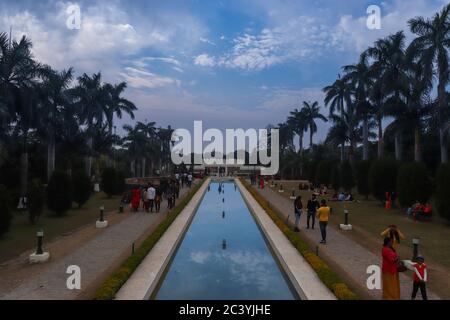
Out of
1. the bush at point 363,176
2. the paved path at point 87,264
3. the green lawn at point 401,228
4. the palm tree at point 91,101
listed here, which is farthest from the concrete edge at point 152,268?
the palm tree at point 91,101

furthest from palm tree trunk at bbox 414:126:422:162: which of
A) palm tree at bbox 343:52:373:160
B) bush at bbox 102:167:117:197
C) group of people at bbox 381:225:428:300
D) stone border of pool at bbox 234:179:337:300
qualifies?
group of people at bbox 381:225:428:300

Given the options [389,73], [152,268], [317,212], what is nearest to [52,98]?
[317,212]

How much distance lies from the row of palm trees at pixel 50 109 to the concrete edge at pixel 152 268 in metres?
10.8

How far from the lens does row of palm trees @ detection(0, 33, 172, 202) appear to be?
76.1ft

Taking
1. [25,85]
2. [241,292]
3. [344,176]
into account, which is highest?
[25,85]

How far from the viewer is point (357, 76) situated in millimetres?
42656

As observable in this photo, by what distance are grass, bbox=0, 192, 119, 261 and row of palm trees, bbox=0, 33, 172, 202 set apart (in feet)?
11.6

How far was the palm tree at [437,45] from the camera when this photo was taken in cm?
2802

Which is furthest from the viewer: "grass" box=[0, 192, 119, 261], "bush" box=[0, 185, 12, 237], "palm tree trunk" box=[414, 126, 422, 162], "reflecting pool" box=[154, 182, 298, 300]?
"palm tree trunk" box=[414, 126, 422, 162]

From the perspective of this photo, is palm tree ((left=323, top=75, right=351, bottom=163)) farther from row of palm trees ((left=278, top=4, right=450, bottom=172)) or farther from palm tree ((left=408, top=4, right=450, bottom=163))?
palm tree ((left=408, top=4, right=450, bottom=163))

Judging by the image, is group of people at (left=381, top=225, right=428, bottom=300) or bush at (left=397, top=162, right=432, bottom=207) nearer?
group of people at (left=381, top=225, right=428, bottom=300)

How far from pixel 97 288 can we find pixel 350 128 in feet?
127
